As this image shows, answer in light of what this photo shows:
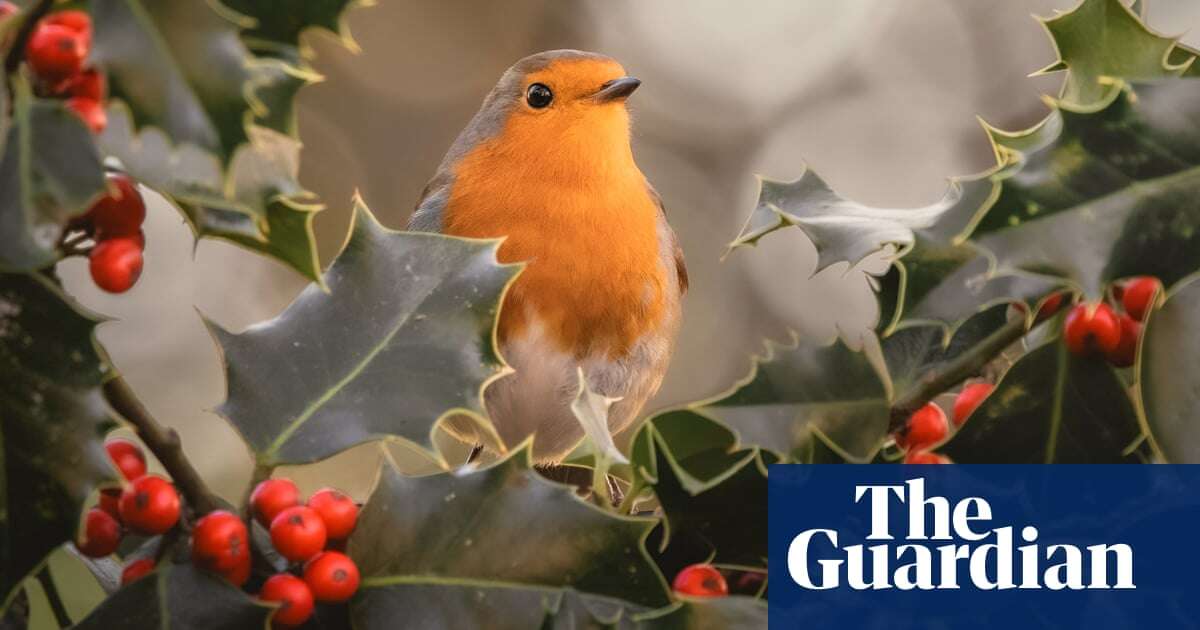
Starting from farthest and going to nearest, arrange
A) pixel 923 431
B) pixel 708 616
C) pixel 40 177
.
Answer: pixel 923 431, pixel 708 616, pixel 40 177

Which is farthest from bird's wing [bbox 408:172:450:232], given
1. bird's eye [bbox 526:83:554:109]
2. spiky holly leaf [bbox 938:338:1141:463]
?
spiky holly leaf [bbox 938:338:1141:463]

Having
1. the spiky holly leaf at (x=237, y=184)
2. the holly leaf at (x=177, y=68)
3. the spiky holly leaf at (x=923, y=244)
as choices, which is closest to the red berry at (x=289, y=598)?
the spiky holly leaf at (x=237, y=184)

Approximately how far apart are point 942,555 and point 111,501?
24.2 inches

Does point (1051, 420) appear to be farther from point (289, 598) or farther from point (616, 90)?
point (616, 90)

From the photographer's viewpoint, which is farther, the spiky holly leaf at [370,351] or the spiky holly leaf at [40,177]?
the spiky holly leaf at [370,351]

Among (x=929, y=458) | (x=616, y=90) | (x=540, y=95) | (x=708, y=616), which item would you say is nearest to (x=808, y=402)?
(x=929, y=458)

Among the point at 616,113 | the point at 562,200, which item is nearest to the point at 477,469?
the point at 562,200

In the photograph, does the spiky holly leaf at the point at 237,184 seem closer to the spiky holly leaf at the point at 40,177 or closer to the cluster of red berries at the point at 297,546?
the spiky holly leaf at the point at 40,177

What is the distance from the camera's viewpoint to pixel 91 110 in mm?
803

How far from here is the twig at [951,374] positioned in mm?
1079

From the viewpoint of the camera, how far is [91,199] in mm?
736

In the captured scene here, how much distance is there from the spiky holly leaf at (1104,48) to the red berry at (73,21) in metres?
0.70

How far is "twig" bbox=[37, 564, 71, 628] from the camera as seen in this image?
3.25ft

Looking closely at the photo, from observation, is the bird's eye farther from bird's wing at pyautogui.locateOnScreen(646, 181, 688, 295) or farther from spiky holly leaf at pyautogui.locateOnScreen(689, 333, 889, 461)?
spiky holly leaf at pyautogui.locateOnScreen(689, 333, 889, 461)
